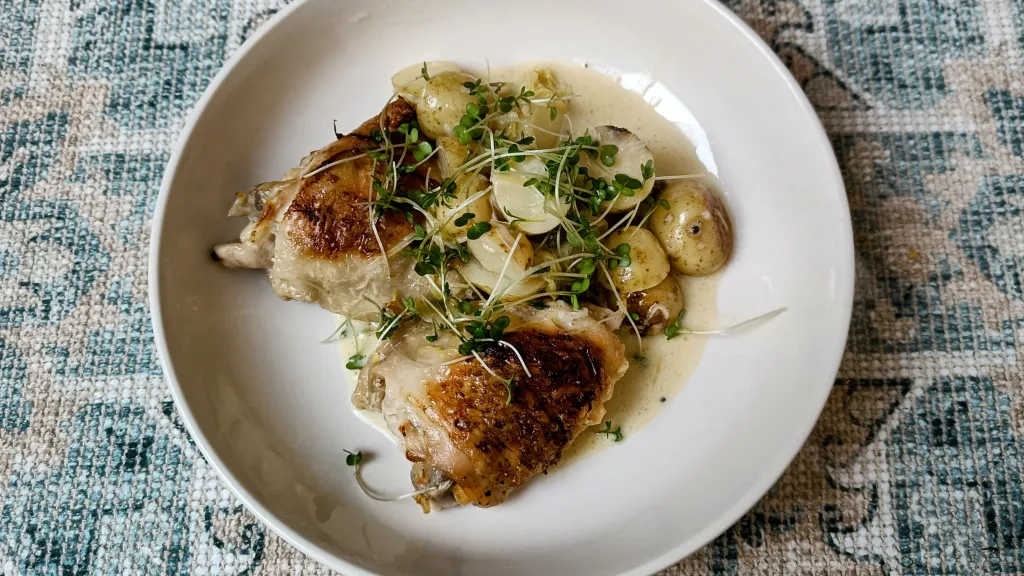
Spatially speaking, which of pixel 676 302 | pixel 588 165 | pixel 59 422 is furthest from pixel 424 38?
pixel 59 422

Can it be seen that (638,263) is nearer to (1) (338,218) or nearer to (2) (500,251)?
(2) (500,251)

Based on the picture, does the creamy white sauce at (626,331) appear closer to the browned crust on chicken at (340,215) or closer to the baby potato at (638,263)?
the baby potato at (638,263)

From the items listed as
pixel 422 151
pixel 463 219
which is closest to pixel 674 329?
pixel 463 219

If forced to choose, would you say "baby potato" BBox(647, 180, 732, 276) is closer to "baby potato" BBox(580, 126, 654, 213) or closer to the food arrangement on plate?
the food arrangement on plate

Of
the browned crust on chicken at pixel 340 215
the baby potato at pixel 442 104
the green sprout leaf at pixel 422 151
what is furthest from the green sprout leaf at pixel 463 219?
the baby potato at pixel 442 104

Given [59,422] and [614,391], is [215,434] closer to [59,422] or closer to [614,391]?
[59,422]

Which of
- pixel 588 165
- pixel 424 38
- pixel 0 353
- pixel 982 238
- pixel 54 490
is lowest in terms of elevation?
pixel 54 490
